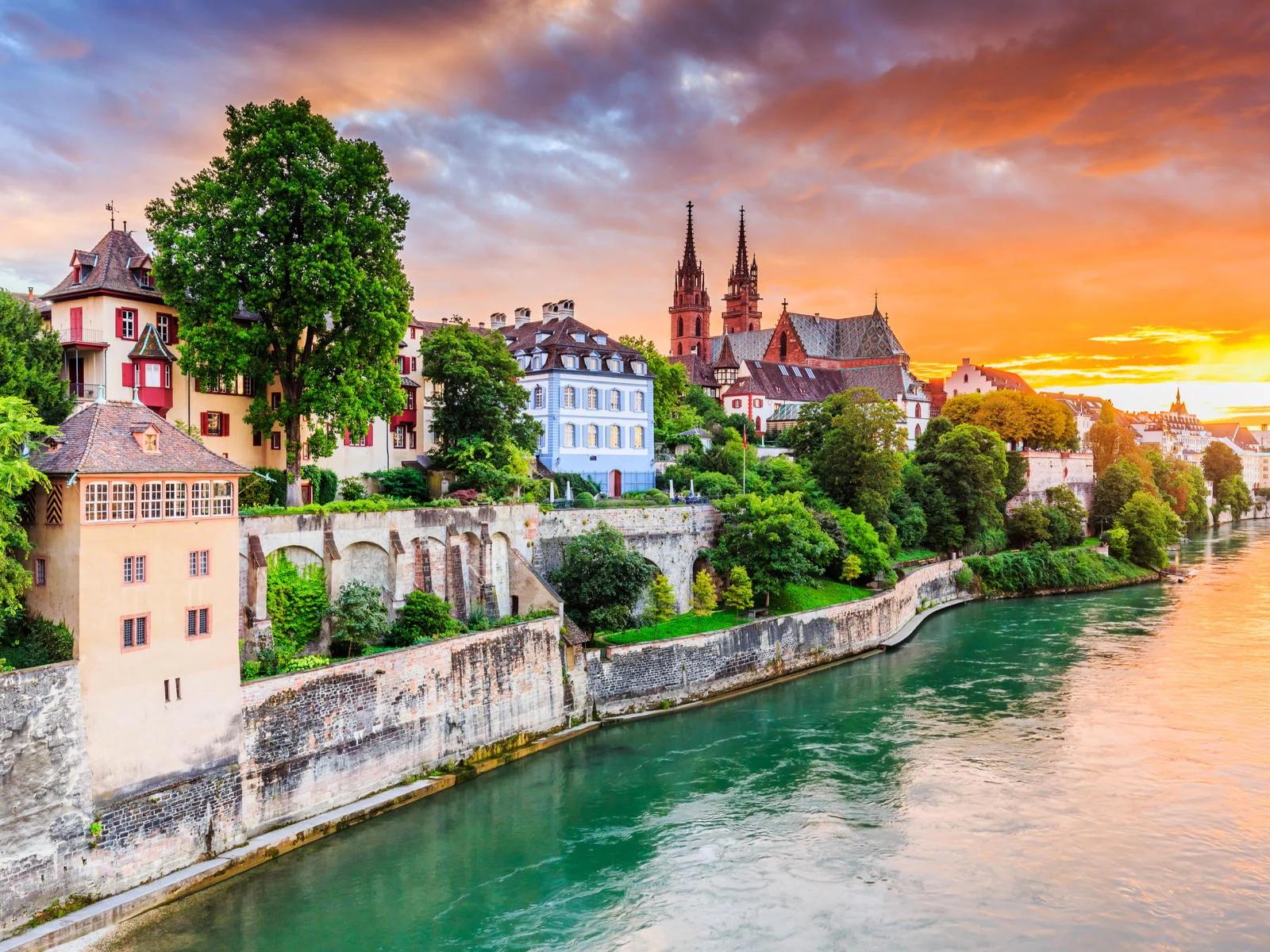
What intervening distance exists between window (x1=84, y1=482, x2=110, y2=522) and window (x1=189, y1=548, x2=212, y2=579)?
2.02m

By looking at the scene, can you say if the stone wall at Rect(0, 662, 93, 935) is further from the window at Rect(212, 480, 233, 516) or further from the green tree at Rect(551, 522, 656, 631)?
the green tree at Rect(551, 522, 656, 631)

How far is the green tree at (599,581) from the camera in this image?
31828mm

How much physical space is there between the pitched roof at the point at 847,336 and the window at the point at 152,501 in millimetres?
81887

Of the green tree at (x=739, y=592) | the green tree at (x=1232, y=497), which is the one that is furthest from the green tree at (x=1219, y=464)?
the green tree at (x=739, y=592)

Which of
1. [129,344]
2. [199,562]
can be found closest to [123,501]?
[199,562]

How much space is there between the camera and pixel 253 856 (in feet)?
65.6

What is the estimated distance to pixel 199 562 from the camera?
20.4m

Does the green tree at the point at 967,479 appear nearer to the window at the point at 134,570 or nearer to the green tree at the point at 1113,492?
the green tree at the point at 1113,492

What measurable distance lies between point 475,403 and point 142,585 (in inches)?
773

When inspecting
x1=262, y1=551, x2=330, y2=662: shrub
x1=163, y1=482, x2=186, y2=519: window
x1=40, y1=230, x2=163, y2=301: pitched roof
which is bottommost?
x1=262, y1=551, x2=330, y2=662: shrub

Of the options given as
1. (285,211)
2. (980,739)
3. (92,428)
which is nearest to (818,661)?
(980,739)

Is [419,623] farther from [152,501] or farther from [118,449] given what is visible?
[118,449]

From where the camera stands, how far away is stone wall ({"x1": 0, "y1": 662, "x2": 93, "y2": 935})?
16.8 m

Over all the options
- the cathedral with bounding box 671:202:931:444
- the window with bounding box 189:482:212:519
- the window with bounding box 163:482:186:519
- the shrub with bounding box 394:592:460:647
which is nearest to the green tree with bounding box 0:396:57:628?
the window with bounding box 163:482:186:519
